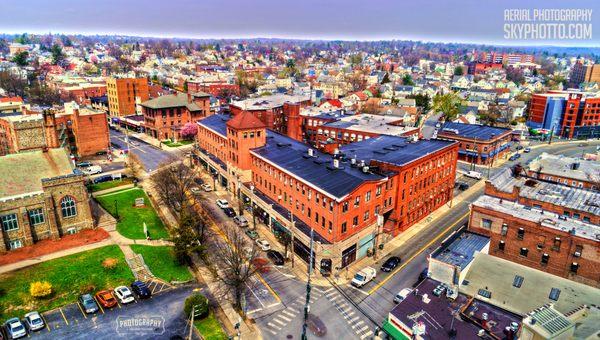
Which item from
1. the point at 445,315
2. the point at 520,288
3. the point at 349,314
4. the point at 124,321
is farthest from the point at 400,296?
the point at 124,321

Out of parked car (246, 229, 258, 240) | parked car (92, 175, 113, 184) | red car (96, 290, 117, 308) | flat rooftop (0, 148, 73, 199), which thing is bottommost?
red car (96, 290, 117, 308)

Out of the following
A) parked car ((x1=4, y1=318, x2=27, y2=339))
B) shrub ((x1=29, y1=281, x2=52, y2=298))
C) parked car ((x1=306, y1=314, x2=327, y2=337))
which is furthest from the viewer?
shrub ((x1=29, y1=281, x2=52, y2=298))

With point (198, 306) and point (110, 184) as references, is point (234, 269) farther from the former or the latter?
point (110, 184)

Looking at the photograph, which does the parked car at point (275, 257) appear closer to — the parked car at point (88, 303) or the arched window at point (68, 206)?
the parked car at point (88, 303)

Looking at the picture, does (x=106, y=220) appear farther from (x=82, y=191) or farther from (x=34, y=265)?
(x=34, y=265)

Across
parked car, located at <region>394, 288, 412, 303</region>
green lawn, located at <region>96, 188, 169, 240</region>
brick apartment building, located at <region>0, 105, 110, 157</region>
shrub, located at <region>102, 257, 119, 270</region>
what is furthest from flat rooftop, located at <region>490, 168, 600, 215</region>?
brick apartment building, located at <region>0, 105, 110, 157</region>

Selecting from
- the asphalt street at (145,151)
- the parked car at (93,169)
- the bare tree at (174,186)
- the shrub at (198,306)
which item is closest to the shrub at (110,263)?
the bare tree at (174,186)

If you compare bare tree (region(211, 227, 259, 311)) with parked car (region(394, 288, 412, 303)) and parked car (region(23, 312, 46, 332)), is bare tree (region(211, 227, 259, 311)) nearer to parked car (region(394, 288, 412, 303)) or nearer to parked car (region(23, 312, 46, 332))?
parked car (region(394, 288, 412, 303))

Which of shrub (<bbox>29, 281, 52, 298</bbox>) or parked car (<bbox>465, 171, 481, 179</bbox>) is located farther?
parked car (<bbox>465, 171, 481, 179</bbox>)
